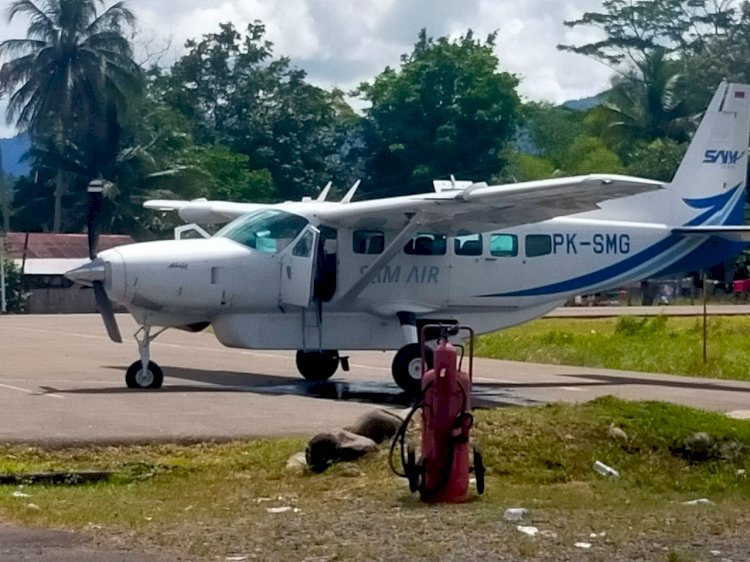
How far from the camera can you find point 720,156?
24.1 m

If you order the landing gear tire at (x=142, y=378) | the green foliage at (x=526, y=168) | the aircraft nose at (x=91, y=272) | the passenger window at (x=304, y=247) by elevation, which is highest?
the green foliage at (x=526, y=168)

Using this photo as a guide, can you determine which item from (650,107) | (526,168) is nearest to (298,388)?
(650,107)

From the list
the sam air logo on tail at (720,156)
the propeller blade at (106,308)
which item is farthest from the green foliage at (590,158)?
the propeller blade at (106,308)

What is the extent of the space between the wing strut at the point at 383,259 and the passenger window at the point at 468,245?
112 centimetres

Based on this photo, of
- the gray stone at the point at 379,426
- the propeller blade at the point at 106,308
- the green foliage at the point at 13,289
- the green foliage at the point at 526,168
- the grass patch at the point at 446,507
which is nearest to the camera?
the grass patch at the point at 446,507

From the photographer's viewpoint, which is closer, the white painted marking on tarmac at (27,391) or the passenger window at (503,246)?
the white painted marking on tarmac at (27,391)

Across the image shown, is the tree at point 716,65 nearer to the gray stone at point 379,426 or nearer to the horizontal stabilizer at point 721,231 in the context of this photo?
the horizontal stabilizer at point 721,231

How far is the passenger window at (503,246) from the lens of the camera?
21.4 m

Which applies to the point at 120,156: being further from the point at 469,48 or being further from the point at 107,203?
the point at 469,48

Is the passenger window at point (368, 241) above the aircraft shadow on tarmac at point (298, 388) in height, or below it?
above

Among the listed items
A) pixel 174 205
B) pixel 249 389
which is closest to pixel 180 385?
pixel 249 389

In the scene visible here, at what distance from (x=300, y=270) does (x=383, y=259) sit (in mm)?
1154

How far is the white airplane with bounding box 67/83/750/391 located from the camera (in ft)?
61.8

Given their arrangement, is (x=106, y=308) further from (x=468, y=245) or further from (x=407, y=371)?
(x=468, y=245)
